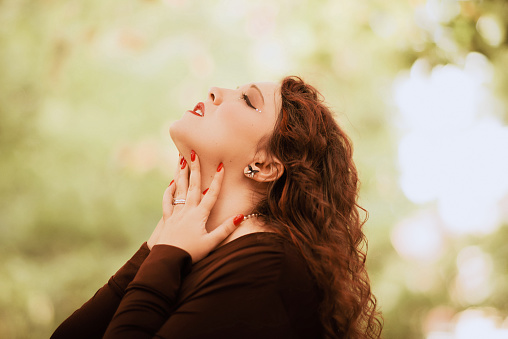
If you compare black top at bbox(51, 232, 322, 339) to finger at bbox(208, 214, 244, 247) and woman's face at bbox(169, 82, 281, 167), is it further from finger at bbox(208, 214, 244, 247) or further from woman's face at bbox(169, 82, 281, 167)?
woman's face at bbox(169, 82, 281, 167)

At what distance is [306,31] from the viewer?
120 inches

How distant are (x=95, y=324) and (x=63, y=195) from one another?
4.68ft

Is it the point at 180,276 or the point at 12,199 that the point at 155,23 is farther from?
the point at 180,276

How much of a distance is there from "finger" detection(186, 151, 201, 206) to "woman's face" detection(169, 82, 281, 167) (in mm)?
23

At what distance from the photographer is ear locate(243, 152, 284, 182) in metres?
1.47

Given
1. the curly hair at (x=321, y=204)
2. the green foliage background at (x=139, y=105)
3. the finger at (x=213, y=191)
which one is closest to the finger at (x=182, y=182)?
the finger at (x=213, y=191)

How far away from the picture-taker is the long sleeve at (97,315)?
1490 mm

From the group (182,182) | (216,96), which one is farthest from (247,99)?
(182,182)

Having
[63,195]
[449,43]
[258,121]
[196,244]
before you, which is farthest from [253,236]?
[449,43]

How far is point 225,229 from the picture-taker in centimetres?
138

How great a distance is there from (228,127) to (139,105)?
158 centimetres

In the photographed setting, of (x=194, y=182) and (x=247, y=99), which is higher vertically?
(x=247, y=99)

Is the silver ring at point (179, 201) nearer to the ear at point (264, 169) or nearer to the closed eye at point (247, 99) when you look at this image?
the ear at point (264, 169)

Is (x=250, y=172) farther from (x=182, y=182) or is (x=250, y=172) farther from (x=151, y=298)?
(x=151, y=298)
